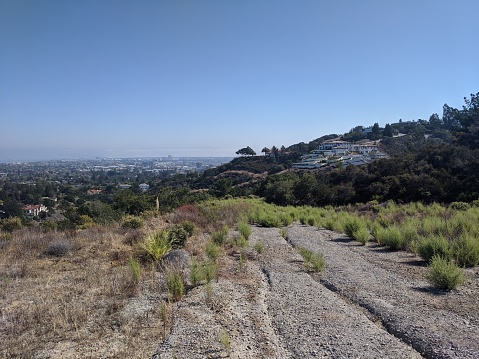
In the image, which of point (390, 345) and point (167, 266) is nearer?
point (390, 345)

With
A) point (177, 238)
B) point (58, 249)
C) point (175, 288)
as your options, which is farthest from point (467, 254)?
point (58, 249)

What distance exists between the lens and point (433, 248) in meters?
7.32

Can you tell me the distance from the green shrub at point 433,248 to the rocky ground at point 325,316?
31cm

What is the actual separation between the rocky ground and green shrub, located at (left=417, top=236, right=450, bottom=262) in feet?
1.03

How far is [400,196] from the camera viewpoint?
28172 mm

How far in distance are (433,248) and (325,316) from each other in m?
4.33

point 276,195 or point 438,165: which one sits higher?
point 438,165

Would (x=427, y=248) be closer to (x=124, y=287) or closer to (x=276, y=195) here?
(x=124, y=287)

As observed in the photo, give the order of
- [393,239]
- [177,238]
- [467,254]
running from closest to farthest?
1. [467,254]
2. [177,238]
3. [393,239]

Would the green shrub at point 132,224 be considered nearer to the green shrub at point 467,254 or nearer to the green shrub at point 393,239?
the green shrub at point 393,239

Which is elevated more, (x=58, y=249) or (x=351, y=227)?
(x=58, y=249)

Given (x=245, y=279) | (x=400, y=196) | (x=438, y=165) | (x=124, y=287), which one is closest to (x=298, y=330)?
(x=245, y=279)

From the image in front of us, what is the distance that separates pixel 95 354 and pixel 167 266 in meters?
3.24

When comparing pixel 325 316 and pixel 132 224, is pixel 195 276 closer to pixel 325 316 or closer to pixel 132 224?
pixel 325 316
